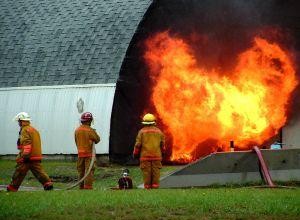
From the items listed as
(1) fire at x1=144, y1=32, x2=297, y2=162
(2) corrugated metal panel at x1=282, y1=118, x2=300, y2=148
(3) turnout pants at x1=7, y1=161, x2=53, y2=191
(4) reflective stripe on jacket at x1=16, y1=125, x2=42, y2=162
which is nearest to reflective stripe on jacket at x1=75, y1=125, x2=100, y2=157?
(4) reflective stripe on jacket at x1=16, y1=125, x2=42, y2=162

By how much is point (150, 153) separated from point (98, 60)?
11.9m

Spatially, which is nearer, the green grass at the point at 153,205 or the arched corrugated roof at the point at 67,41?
the green grass at the point at 153,205

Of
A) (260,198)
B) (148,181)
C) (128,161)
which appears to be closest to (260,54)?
(128,161)

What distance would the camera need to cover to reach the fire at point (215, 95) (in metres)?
29.1

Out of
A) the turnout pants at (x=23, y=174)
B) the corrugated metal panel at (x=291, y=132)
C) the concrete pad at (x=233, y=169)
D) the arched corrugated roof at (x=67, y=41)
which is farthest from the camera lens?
the corrugated metal panel at (x=291, y=132)

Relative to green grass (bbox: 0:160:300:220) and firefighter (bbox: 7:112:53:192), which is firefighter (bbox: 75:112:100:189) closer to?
Result: firefighter (bbox: 7:112:53:192)

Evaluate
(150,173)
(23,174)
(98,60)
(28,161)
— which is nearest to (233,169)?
(150,173)

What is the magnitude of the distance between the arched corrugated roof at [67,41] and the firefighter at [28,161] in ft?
35.2

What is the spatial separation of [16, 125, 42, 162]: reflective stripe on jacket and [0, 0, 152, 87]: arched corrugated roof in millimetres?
10656

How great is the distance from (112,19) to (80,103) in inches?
148

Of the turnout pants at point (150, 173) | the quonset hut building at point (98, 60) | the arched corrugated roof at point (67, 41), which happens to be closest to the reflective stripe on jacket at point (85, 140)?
the turnout pants at point (150, 173)

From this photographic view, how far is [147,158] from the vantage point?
1850cm

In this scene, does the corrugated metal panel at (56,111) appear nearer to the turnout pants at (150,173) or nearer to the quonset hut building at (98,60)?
the quonset hut building at (98,60)

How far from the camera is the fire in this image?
2908cm
